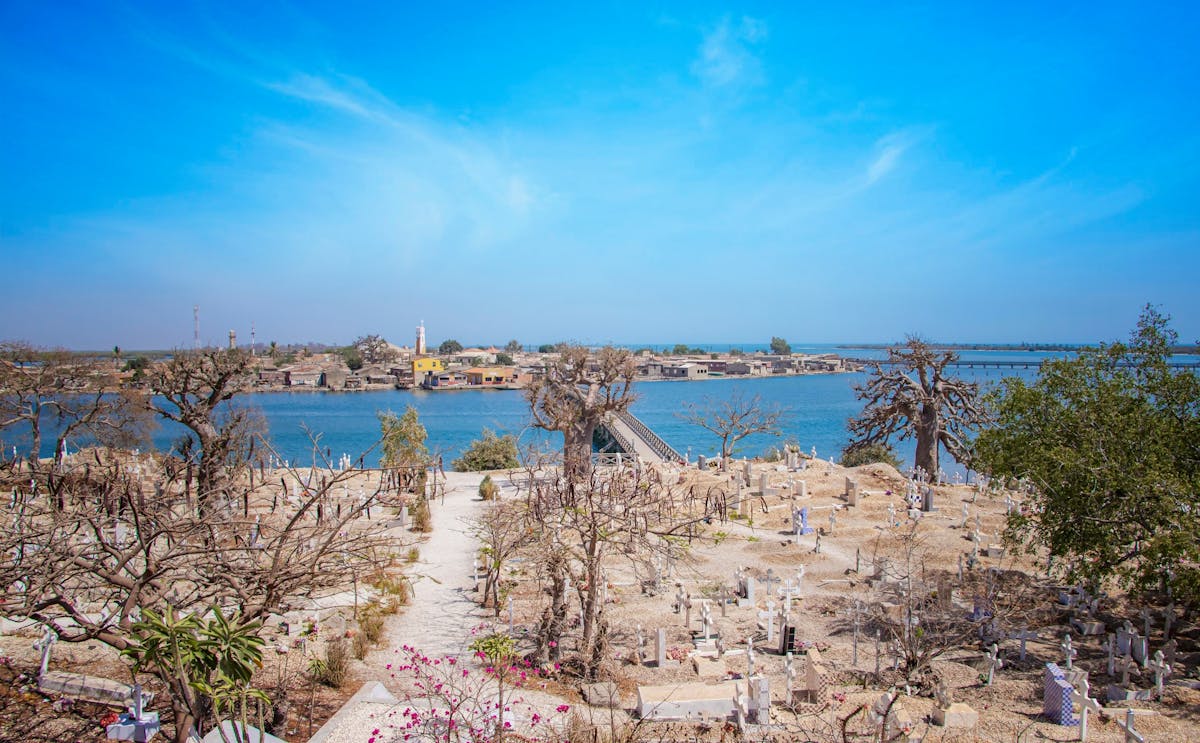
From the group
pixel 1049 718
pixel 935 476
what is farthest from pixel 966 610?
pixel 935 476

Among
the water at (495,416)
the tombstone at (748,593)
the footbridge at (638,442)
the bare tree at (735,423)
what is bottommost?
the water at (495,416)

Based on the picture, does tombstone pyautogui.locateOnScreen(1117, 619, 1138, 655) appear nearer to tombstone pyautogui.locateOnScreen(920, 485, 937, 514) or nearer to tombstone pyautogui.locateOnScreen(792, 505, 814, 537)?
tombstone pyautogui.locateOnScreen(792, 505, 814, 537)

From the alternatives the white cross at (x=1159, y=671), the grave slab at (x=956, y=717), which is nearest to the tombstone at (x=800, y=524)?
the white cross at (x=1159, y=671)

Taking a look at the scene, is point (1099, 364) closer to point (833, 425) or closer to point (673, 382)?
point (833, 425)

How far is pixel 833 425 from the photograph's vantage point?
249 feet

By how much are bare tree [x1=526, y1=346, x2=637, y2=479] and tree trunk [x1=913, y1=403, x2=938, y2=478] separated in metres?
12.5

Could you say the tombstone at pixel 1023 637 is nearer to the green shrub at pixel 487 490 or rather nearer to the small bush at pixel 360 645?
the small bush at pixel 360 645

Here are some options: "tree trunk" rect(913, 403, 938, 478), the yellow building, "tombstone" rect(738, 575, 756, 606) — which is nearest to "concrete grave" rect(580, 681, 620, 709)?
"tombstone" rect(738, 575, 756, 606)

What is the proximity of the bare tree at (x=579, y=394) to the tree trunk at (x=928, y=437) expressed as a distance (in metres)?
12.5

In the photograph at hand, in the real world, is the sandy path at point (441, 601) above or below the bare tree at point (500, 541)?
below

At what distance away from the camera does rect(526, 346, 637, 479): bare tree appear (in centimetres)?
2862

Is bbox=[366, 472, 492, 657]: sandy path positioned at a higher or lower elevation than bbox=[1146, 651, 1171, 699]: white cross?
lower

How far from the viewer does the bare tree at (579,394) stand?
1127 inches

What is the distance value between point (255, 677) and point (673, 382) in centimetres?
13995
